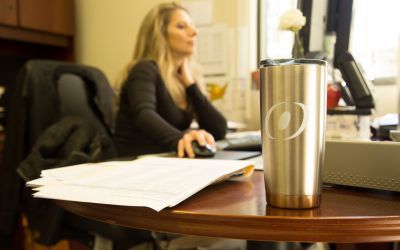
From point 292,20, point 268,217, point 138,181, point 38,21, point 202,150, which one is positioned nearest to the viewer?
point 268,217

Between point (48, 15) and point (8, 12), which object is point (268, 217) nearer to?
point (8, 12)

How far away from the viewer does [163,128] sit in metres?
1.17

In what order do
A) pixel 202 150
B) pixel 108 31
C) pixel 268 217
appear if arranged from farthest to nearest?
1. pixel 108 31
2. pixel 202 150
3. pixel 268 217

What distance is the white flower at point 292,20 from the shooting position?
1013mm

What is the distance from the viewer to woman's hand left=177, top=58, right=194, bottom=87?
177 centimetres

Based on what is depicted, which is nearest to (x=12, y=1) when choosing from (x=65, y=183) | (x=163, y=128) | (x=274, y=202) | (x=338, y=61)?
(x=163, y=128)

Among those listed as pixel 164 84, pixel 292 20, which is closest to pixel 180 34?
pixel 164 84

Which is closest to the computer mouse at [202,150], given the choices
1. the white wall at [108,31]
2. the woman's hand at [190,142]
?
the woman's hand at [190,142]

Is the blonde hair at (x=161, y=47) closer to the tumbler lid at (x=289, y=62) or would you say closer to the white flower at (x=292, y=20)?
the white flower at (x=292, y=20)

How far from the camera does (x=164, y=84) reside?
1572 millimetres

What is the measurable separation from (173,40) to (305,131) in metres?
1.39

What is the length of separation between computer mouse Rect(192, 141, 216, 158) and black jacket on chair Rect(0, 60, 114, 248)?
0.80 metres

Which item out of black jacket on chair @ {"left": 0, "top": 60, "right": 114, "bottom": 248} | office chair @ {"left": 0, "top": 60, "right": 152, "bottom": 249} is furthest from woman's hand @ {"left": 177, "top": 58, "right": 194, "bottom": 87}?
black jacket on chair @ {"left": 0, "top": 60, "right": 114, "bottom": 248}

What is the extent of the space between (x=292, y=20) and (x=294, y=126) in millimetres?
Answer: 662
